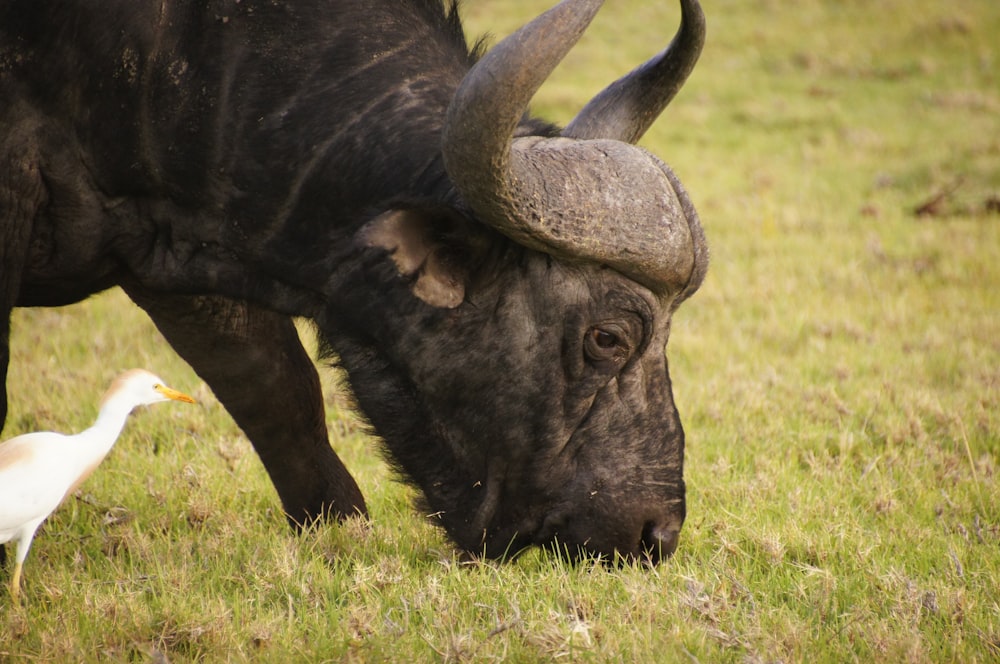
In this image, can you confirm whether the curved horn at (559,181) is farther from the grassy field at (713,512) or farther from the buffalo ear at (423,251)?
the grassy field at (713,512)

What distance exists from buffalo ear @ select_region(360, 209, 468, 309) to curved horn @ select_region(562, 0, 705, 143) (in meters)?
0.69

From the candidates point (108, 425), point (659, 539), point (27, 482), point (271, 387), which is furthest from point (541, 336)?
point (27, 482)

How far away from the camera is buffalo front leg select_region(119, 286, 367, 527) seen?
470 cm

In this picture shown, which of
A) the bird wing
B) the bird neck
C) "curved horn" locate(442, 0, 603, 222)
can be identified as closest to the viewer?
"curved horn" locate(442, 0, 603, 222)

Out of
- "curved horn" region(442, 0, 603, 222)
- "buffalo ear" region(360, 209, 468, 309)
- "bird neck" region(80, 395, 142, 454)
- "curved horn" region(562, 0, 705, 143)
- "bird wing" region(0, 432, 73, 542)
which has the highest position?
"curved horn" region(442, 0, 603, 222)

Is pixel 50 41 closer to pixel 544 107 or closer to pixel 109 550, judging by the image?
pixel 109 550

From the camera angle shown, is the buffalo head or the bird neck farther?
the bird neck

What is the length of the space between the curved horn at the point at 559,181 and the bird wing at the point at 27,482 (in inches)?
68.6

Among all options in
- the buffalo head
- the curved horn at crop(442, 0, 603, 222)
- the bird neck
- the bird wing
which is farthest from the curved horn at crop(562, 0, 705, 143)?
the bird wing

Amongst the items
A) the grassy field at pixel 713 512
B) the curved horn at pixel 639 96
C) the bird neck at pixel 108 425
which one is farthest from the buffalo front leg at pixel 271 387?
the curved horn at pixel 639 96

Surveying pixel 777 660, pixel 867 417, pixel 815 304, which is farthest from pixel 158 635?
pixel 815 304

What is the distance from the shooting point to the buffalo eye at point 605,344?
3.80 metres

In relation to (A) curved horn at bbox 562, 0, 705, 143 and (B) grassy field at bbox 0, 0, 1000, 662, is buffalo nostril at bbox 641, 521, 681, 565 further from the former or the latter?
(A) curved horn at bbox 562, 0, 705, 143

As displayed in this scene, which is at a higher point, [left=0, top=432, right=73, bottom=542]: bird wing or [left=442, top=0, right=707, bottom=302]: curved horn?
[left=442, top=0, right=707, bottom=302]: curved horn
